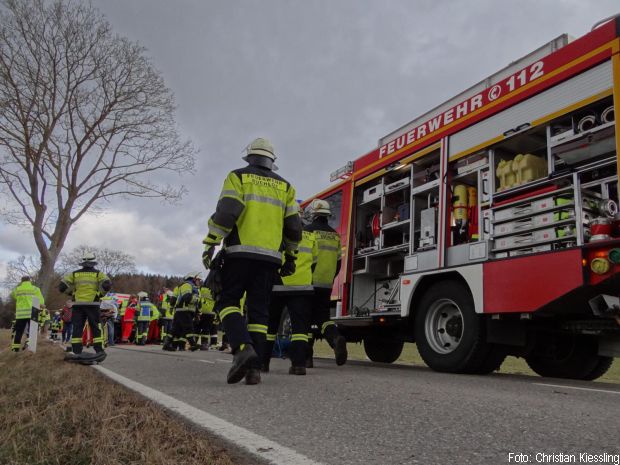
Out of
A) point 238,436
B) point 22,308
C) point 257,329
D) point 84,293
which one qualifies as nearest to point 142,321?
point 22,308

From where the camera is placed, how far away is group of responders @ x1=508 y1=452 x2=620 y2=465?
1741mm

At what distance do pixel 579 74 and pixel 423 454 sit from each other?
13.5 ft

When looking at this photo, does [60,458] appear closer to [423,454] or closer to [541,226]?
[423,454]

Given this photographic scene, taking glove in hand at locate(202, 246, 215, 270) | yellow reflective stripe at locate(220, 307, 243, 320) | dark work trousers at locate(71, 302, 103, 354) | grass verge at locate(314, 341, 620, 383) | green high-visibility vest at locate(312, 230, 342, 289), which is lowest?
grass verge at locate(314, 341, 620, 383)

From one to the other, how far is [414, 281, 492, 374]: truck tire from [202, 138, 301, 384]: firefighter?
2.24 m

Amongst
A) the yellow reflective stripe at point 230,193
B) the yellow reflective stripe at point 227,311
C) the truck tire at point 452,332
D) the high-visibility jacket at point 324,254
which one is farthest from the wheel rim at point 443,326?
the yellow reflective stripe at point 230,193

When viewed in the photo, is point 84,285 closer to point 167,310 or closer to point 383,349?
point 383,349

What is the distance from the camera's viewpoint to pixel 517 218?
4941 mm

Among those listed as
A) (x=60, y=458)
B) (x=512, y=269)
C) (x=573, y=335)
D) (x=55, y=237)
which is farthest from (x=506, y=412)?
(x=55, y=237)

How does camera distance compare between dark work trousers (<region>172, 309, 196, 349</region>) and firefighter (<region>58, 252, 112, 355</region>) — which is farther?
dark work trousers (<region>172, 309, 196, 349</region>)

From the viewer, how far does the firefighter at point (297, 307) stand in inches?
193

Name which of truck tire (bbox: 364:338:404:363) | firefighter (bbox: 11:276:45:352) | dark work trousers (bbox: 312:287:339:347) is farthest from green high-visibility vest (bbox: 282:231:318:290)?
firefighter (bbox: 11:276:45:352)

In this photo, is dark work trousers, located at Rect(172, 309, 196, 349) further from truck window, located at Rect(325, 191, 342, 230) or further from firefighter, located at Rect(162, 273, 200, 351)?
truck window, located at Rect(325, 191, 342, 230)

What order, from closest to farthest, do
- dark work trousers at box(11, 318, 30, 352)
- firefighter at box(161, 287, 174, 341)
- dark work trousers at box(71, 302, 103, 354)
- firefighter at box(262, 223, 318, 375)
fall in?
1. firefighter at box(262, 223, 318, 375)
2. dark work trousers at box(71, 302, 103, 354)
3. dark work trousers at box(11, 318, 30, 352)
4. firefighter at box(161, 287, 174, 341)
